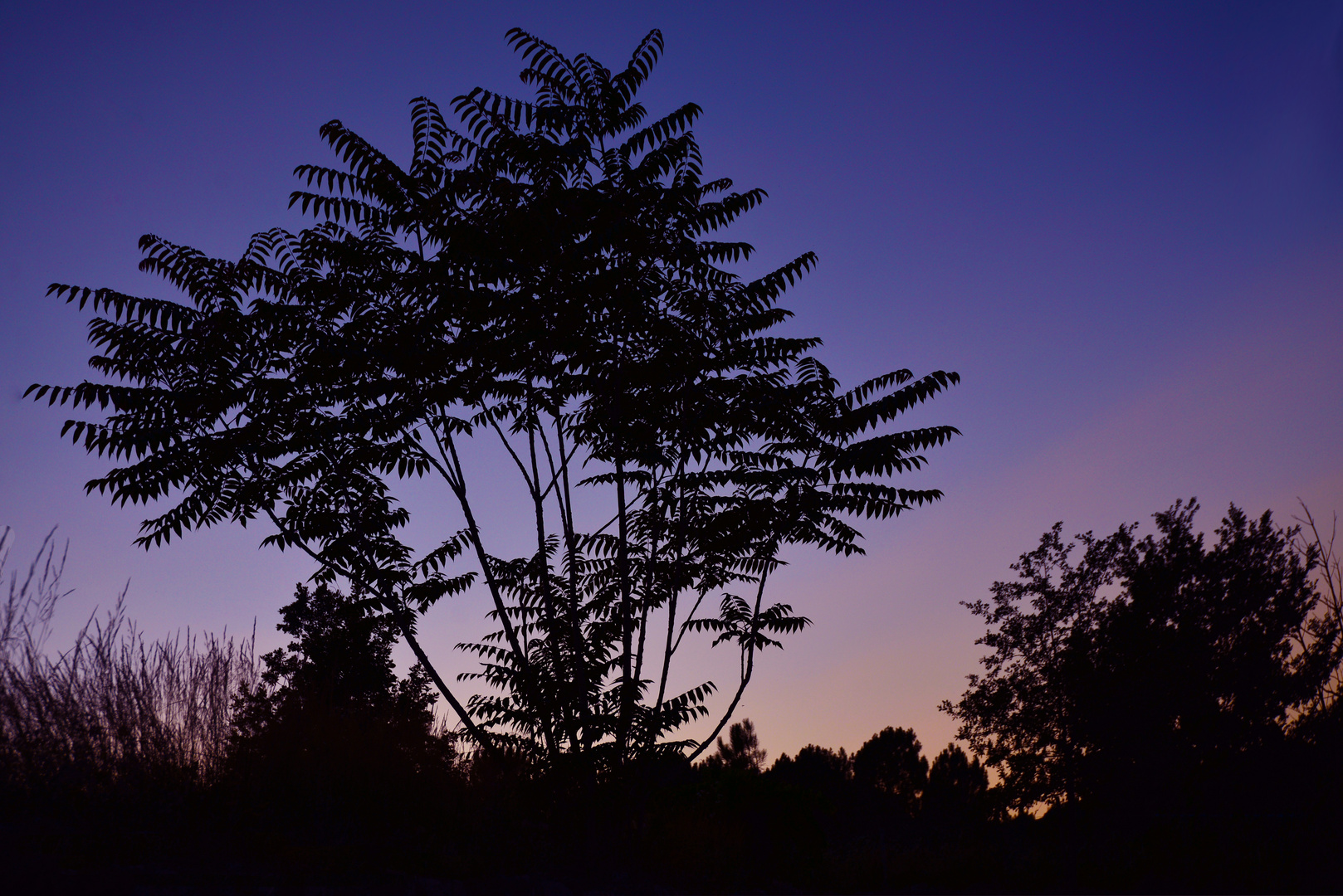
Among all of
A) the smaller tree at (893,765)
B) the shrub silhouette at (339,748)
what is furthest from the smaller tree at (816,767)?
the shrub silhouette at (339,748)

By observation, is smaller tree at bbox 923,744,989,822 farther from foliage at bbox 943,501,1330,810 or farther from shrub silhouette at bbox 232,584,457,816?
shrub silhouette at bbox 232,584,457,816

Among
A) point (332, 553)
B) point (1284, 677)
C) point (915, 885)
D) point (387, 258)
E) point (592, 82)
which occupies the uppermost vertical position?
point (592, 82)

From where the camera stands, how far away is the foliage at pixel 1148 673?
2448 centimetres

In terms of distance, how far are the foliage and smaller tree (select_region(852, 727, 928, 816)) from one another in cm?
3408

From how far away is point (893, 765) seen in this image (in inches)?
2324

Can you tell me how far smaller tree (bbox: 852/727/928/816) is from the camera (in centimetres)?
5819

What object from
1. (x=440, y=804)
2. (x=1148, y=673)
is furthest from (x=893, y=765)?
(x=440, y=804)

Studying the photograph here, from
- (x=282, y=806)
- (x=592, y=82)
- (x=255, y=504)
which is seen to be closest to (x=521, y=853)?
(x=282, y=806)

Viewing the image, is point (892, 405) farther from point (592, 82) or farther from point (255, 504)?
point (255, 504)

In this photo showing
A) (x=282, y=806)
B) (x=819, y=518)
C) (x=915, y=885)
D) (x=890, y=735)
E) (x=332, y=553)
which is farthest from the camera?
(x=890, y=735)

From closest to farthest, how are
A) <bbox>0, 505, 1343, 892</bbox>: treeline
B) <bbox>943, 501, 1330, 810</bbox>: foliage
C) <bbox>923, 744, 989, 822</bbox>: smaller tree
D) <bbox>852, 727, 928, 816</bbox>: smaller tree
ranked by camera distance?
<bbox>0, 505, 1343, 892</bbox>: treeline, <bbox>943, 501, 1330, 810</bbox>: foliage, <bbox>923, 744, 989, 822</bbox>: smaller tree, <bbox>852, 727, 928, 816</bbox>: smaller tree

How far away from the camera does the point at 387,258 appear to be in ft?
35.0

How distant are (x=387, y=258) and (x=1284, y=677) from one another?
2802 centimetres

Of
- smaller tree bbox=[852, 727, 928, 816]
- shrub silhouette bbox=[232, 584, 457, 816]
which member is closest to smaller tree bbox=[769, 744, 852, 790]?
smaller tree bbox=[852, 727, 928, 816]
